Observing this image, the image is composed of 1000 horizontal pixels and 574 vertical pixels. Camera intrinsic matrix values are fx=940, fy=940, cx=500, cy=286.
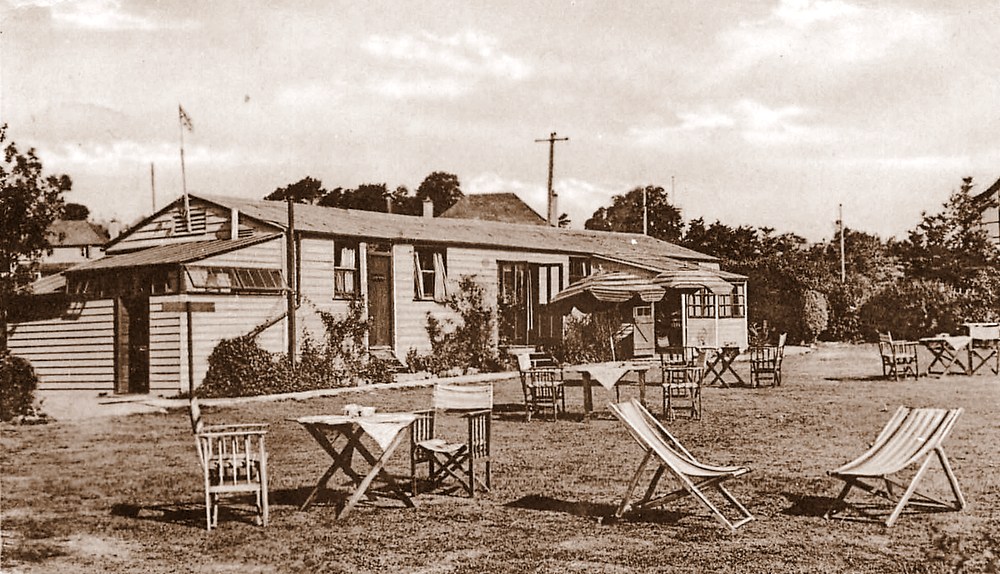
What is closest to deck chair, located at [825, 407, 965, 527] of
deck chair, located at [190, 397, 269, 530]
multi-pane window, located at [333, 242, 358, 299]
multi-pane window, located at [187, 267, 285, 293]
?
deck chair, located at [190, 397, 269, 530]

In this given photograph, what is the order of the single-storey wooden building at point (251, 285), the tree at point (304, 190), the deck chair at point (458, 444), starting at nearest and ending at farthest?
the deck chair at point (458, 444)
the single-storey wooden building at point (251, 285)
the tree at point (304, 190)

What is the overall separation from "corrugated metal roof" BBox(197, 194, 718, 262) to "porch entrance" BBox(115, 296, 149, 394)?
3157 mm

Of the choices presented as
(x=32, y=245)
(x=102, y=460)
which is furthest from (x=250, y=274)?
(x=102, y=460)

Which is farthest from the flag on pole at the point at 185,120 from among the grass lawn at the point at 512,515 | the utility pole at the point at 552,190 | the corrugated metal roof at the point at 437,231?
the utility pole at the point at 552,190

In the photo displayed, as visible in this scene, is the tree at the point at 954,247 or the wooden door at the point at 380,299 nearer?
Result: the wooden door at the point at 380,299

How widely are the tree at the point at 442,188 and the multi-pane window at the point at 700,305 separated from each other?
5046cm

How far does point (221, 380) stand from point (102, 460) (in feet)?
23.5

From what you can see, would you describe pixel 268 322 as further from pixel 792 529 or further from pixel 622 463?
pixel 792 529

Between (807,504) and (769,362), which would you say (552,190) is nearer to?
(769,362)

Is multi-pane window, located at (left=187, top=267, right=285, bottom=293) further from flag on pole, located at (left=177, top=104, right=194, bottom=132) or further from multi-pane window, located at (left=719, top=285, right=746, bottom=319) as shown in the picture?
multi-pane window, located at (left=719, top=285, right=746, bottom=319)

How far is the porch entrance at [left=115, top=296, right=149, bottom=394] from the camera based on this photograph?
757 inches

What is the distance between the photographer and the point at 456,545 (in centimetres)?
677

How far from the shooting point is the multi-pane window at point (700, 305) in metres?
29.7

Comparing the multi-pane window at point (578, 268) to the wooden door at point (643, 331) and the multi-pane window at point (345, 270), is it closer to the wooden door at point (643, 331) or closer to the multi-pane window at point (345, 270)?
the wooden door at point (643, 331)
